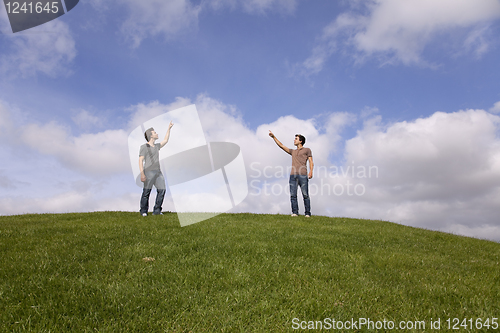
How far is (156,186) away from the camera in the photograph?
13531 mm

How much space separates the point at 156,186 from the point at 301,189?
708cm

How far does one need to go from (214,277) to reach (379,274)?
367 centimetres

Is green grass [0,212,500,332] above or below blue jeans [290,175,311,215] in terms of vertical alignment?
below

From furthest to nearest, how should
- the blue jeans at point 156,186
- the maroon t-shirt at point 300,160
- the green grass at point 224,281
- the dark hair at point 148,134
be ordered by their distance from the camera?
the maroon t-shirt at point 300,160
the dark hair at point 148,134
the blue jeans at point 156,186
the green grass at point 224,281

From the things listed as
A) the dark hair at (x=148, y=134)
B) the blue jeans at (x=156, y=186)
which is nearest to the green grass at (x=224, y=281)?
the blue jeans at (x=156, y=186)

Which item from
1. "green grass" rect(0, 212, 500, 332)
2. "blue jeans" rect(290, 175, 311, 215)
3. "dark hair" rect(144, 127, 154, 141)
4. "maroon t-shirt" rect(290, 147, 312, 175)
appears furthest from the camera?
"maroon t-shirt" rect(290, 147, 312, 175)

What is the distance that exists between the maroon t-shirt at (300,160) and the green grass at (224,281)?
5660 mm

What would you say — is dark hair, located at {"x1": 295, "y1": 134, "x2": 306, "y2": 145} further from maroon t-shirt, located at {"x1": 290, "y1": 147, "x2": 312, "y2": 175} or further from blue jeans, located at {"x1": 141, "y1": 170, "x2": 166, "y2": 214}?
blue jeans, located at {"x1": 141, "y1": 170, "x2": 166, "y2": 214}

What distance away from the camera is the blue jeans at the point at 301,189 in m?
14.0

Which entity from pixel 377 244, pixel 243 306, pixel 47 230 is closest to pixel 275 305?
pixel 243 306

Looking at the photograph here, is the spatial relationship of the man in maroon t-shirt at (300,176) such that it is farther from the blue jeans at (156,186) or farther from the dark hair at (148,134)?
the dark hair at (148,134)

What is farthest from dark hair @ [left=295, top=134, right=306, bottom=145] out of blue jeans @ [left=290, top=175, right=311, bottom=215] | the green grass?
the green grass

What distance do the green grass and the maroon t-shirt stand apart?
5660mm

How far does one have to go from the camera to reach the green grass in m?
4.48
